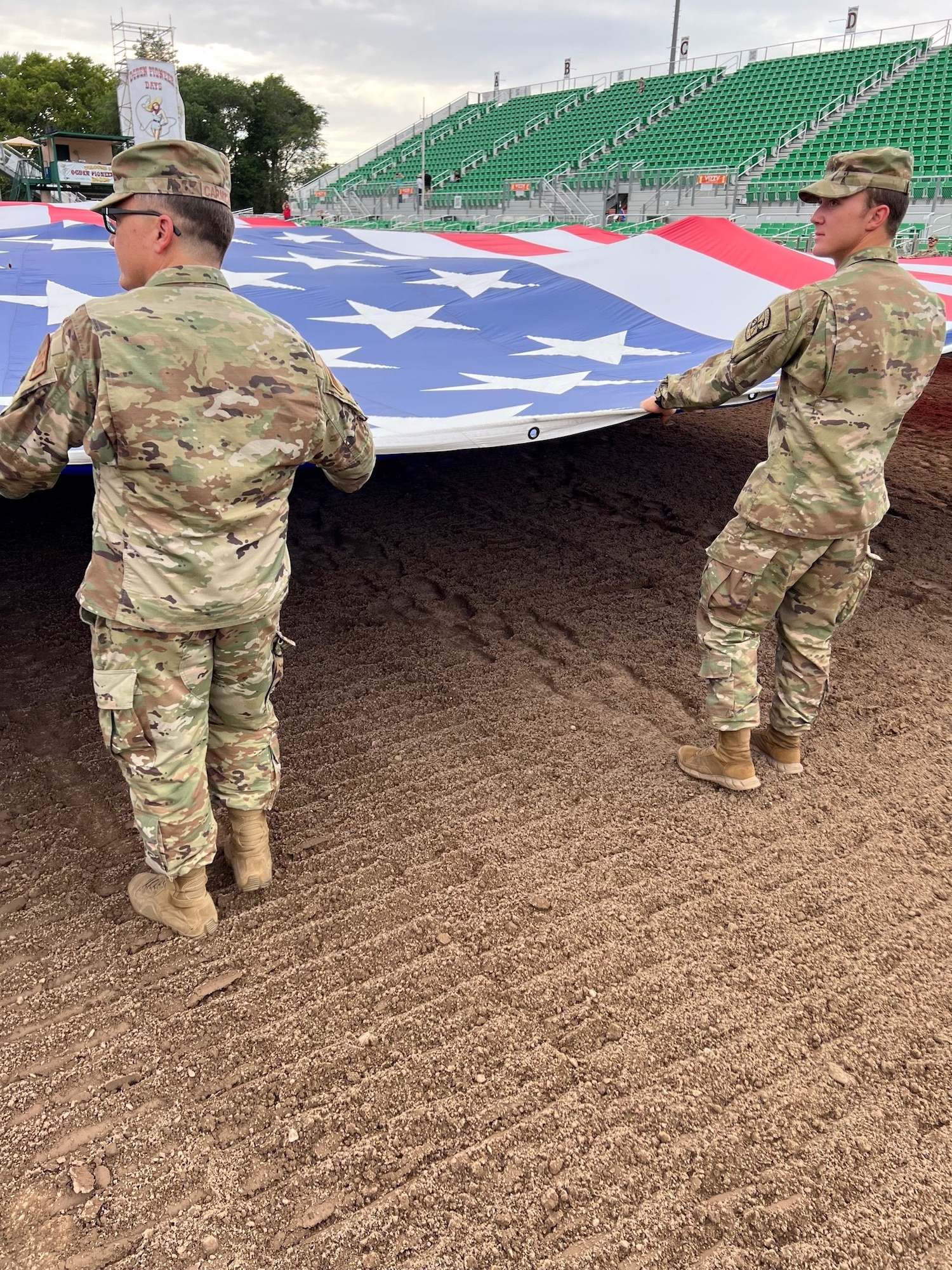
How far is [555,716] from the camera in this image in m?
2.98

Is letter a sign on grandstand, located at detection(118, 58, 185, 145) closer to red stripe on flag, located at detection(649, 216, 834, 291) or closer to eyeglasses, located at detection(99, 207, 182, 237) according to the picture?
red stripe on flag, located at detection(649, 216, 834, 291)

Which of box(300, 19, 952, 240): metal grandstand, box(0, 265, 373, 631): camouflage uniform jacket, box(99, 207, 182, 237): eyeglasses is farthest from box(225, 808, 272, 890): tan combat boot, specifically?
box(300, 19, 952, 240): metal grandstand

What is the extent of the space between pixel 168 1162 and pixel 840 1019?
1.35 m

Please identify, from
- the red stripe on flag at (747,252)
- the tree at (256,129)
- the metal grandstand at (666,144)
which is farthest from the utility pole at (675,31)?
the red stripe on flag at (747,252)

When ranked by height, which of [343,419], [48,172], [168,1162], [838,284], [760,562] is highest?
[48,172]

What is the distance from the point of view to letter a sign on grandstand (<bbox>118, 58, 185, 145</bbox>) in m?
14.8

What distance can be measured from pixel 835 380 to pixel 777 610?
0.65 m

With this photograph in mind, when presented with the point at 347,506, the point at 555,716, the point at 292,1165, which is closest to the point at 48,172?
the point at 347,506

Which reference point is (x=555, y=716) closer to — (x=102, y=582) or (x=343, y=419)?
(x=343, y=419)

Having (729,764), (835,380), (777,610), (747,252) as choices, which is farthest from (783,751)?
(747,252)

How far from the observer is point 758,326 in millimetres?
2213

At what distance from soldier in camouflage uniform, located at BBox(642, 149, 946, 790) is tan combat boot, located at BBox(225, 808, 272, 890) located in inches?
51.5

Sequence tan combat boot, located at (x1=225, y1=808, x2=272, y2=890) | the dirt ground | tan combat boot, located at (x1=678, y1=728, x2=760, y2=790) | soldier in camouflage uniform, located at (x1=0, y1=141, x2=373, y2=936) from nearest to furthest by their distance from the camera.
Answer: the dirt ground < soldier in camouflage uniform, located at (x1=0, y1=141, x2=373, y2=936) < tan combat boot, located at (x1=225, y1=808, x2=272, y2=890) < tan combat boot, located at (x1=678, y1=728, x2=760, y2=790)

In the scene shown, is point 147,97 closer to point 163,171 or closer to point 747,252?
point 747,252
